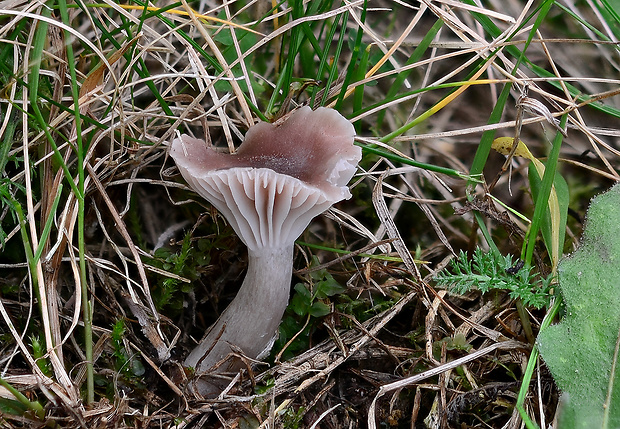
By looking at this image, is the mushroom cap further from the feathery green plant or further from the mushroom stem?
the feathery green plant

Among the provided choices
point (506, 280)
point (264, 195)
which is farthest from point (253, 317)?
point (506, 280)

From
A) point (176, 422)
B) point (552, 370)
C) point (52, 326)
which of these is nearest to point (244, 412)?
point (176, 422)

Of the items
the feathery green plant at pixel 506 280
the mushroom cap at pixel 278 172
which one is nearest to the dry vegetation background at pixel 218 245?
the feathery green plant at pixel 506 280

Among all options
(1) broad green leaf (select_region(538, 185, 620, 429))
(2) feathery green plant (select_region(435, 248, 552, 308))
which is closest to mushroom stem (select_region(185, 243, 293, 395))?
(2) feathery green plant (select_region(435, 248, 552, 308))

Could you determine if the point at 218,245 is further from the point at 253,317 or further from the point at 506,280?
the point at 506,280

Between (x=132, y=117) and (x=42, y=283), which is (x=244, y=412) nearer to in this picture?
(x=42, y=283)

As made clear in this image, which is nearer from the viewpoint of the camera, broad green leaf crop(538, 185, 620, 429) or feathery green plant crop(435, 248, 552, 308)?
broad green leaf crop(538, 185, 620, 429)

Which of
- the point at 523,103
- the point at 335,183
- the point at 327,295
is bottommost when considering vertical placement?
the point at 327,295
